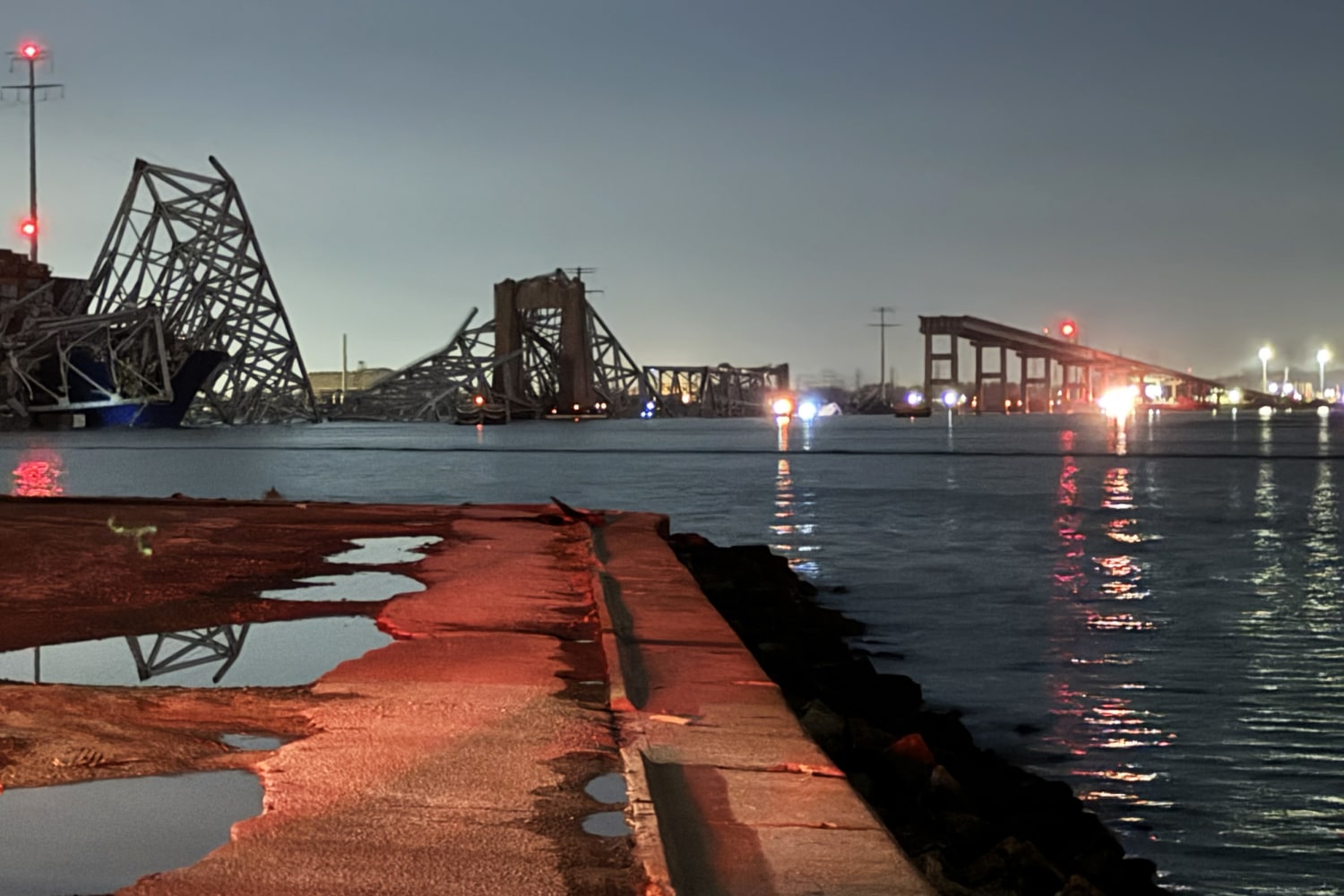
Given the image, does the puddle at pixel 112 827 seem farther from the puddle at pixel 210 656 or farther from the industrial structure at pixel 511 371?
the industrial structure at pixel 511 371

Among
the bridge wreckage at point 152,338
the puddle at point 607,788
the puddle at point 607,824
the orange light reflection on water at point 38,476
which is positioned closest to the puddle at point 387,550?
the puddle at point 607,788

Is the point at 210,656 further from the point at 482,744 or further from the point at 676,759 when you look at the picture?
the point at 676,759

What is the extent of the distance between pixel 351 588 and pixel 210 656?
2704mm

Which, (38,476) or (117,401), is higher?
(117,401)

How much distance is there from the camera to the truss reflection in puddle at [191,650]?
7730 mm

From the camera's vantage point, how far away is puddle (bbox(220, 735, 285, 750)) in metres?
5.42

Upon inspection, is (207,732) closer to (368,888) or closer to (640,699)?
(640,699)

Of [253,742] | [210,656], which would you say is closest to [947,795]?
[253,742]

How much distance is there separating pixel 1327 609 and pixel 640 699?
9.44 m

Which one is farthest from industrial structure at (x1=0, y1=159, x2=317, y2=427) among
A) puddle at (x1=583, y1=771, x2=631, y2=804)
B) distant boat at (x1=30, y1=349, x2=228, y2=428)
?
puddle at (x1=583, y1=771, x2=631, y2=804)

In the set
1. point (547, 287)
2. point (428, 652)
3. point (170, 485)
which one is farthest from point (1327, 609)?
point (547, 287)

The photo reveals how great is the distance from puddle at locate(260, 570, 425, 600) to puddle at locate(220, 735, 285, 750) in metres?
4.39

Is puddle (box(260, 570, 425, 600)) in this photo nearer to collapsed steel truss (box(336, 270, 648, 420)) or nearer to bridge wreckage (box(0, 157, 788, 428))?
bridge wreckage (box(0, 157, 788, 428))

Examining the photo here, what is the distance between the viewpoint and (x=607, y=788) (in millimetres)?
4840
